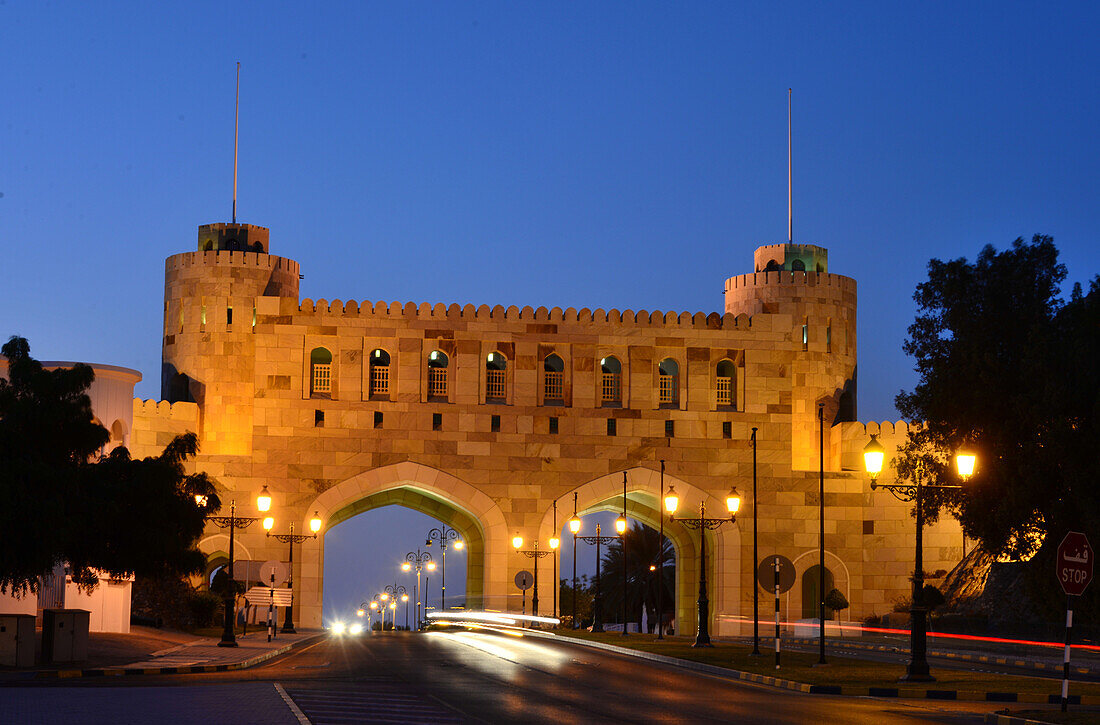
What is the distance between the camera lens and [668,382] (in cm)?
5734

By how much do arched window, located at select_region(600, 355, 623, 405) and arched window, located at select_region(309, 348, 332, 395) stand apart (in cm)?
1075

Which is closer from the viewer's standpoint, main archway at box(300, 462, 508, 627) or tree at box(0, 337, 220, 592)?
tree at box(0, 337, 220, 592)

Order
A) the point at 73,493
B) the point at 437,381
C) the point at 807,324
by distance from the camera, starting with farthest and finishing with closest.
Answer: the point at 807,324 < the point at 437,381 < the point at 73,493

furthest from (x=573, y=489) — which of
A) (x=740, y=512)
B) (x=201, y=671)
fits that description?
(x=201, y=671)

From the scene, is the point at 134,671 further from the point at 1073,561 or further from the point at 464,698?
the point at 1073,561

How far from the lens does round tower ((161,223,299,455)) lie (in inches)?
2157

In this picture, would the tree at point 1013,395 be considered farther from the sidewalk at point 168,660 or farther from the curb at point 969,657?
the sidewalk at point 168,660

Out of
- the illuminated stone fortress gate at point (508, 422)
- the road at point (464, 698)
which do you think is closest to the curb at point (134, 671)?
the road at point (464, 698)

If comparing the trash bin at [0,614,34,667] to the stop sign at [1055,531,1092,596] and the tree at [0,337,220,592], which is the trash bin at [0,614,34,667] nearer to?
the tree at [0,337,220,592]

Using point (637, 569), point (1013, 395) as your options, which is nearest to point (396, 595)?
point (637, 569)

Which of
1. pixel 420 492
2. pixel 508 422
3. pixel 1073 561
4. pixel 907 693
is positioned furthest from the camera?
pixel 420 492

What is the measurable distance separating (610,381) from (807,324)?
8850 millimetres

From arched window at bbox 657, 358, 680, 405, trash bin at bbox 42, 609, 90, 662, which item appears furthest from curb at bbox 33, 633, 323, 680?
arched window at bbox 657, 358, 680, 405

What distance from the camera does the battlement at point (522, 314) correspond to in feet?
181
